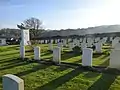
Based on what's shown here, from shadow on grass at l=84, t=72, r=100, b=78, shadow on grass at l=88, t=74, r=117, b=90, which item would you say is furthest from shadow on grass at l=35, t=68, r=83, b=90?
shadow on grass at l=88, t=74, r=117, b=90

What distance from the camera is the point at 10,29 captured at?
295ft

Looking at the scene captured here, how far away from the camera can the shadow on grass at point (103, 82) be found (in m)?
6.59

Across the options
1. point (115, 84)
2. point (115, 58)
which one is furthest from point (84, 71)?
point (115, 84)

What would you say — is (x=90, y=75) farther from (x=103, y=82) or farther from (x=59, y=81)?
(x=59, y=81)

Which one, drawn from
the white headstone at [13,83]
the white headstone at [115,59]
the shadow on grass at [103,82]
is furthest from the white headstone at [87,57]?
the white headstone at [13,83]

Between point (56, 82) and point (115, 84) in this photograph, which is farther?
point (56, 82)

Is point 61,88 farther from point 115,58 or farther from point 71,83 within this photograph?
point 115,58

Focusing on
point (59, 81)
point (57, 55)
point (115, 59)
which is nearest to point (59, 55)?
point (57, 55)

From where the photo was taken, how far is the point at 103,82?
283 inches

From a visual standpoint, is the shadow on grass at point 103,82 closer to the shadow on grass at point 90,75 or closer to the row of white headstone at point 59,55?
the shadow on grass at point 90,75

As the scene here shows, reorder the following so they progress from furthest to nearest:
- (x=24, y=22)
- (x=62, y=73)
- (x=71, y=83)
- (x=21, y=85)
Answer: (x=24, y=22)
(x=62, y=73)
(x=71, y=83)
(x=21, y=85)

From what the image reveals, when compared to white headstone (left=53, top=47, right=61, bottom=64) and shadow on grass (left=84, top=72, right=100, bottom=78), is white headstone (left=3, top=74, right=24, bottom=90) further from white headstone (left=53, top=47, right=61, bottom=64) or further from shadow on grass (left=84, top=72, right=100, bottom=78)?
white headstone (left=53, top=47, right=61, bottom=64)

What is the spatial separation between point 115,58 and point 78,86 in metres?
3.33

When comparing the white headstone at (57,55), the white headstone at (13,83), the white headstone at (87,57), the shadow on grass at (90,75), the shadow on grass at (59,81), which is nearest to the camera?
the white headstone at (13,83)
